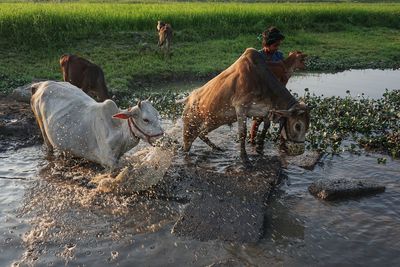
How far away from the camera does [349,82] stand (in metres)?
15.5

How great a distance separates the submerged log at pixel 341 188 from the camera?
6094mm

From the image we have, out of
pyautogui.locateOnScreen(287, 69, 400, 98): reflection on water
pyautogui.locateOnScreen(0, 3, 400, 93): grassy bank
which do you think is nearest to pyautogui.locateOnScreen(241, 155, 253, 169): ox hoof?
pyautogui.locateOnScreen(0, 3, 400, 93): grassy bank

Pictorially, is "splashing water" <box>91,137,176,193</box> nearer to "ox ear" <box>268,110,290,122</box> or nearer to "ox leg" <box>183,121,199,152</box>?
"ox leg" <box>183,121,199,152</box>

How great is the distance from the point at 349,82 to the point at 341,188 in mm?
10194

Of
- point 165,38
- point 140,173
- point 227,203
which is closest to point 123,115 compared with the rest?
point 140,173

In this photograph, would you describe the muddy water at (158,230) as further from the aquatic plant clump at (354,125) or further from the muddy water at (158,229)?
the aquatic plant clump at (354,125)

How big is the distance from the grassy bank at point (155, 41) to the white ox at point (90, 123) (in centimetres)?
519

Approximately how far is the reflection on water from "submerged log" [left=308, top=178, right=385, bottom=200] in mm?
7323

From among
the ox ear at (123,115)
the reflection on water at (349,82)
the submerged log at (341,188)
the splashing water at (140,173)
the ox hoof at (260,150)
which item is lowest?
the reflection on water at (349,82)

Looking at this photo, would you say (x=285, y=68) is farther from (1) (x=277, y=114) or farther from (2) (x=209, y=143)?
(2) (x=209, y=143)

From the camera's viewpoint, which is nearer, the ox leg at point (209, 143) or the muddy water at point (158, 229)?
the muddy water at point (158, 229)

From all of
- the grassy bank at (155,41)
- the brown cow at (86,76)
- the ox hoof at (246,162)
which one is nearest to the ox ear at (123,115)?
the ox hoof at (246,162)

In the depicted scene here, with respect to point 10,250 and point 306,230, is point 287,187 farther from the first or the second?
point 10,250

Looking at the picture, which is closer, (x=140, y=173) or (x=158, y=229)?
(x=158, y=229)
